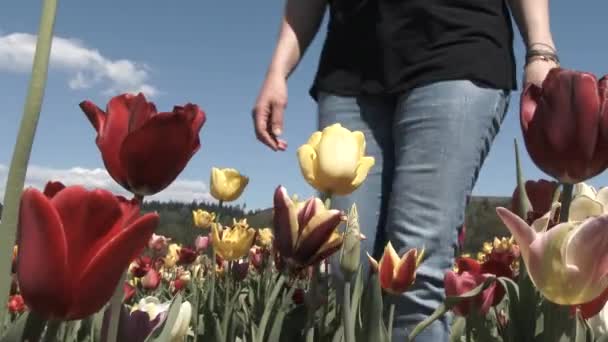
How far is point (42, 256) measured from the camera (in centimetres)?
42

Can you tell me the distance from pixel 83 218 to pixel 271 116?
1.31 m

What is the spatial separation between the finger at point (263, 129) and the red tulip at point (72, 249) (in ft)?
4.17

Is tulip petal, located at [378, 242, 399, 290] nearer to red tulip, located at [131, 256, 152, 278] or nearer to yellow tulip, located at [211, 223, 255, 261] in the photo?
yellow tulip, located at [211, 223, 255, 261]

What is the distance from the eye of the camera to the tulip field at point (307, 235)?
422mm

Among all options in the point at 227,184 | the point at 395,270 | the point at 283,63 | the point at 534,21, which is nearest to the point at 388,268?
the point at 395,270

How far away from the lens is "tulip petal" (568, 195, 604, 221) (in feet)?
2.62

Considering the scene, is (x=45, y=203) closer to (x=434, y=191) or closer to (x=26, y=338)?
(x=26, y=338)

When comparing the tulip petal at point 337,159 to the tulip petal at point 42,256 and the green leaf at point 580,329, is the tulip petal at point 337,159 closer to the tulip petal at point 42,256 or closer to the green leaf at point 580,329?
the green leaf at point 580,329

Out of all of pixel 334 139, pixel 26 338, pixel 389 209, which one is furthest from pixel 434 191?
pixel 26 338

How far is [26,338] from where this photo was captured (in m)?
0.46

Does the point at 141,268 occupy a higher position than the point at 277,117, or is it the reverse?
the point at 277,117

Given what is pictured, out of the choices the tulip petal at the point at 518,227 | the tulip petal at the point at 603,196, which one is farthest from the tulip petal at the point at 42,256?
the tulip petal at the point at 603,196

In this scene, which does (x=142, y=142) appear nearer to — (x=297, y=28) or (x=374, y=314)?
(x=374, y=314)

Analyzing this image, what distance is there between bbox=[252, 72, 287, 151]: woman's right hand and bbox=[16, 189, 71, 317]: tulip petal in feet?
4.25
